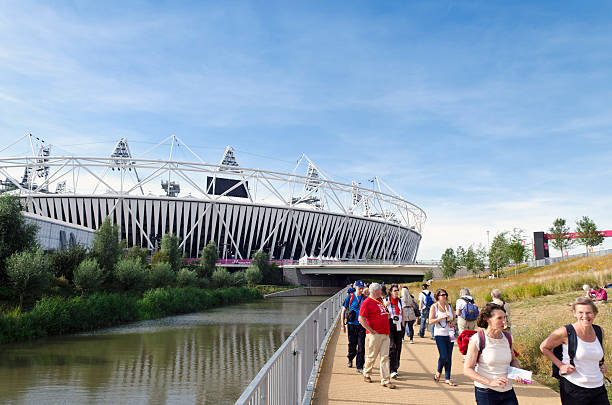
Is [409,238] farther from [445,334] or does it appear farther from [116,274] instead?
[445,334]

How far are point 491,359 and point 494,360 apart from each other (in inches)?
1.2

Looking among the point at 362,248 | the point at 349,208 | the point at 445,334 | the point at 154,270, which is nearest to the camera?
the point at 445,334

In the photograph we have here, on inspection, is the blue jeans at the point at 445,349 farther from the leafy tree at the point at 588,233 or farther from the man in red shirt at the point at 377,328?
the leafy tree at the point at 588,233

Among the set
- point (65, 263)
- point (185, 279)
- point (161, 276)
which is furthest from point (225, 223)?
point (65, 263)

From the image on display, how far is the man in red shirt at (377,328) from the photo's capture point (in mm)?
8508

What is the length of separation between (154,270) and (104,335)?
64.2ft

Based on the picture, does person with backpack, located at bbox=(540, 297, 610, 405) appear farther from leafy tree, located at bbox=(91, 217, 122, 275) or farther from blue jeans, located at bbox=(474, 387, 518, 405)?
leafy tree, located at bbox=(91, 217, 122, 275)

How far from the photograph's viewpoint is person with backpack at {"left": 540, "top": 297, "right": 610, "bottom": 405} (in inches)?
178

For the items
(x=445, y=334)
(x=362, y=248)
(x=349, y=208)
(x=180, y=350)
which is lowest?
(x=180, y=350)

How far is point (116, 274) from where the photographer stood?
3628 centimetres

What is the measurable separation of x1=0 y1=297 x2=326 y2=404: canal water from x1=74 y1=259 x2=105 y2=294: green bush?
7.55 meters

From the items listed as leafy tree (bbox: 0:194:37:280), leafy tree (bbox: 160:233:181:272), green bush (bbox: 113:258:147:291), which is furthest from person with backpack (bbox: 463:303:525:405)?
leafy tree (bbox: 160:233:181:272)

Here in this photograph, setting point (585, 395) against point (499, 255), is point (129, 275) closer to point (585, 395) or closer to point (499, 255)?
point (585, 395)

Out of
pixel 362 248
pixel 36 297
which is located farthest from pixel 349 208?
pixel 36 297
